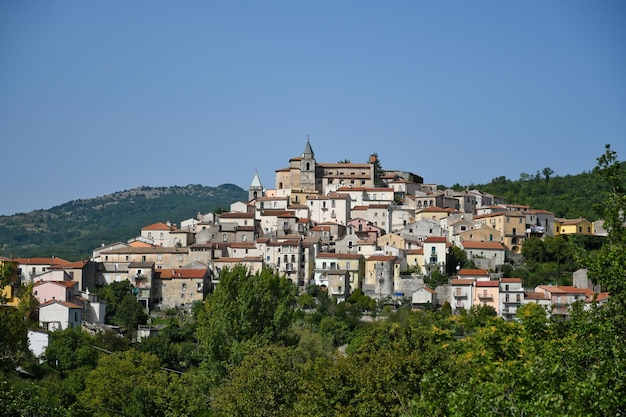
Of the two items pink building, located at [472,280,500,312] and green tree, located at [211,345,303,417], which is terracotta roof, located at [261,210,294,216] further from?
green tree, located at [211,345,303,417]

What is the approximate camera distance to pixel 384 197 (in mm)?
82375

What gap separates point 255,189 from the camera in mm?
90438

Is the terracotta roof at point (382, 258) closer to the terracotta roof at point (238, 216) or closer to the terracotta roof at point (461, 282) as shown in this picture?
the terracotta roof at point (461, 282)

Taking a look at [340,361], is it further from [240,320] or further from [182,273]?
[182,273]

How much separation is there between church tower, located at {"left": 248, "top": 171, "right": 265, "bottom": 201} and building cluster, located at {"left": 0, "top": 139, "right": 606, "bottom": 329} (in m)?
3.49

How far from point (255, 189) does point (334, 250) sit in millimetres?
19076

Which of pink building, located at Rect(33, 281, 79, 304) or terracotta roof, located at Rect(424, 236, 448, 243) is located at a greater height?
terracotta roof, located at Rect(424, 236, 448, 243)

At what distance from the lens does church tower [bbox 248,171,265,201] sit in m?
89.7

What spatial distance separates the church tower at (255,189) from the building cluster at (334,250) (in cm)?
349

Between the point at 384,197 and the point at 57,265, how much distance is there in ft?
91.3

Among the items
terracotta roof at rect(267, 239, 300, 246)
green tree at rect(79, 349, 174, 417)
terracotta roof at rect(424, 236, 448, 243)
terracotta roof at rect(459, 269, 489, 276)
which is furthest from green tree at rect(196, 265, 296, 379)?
terracotta roof at rect(424, 236, 448, 243)

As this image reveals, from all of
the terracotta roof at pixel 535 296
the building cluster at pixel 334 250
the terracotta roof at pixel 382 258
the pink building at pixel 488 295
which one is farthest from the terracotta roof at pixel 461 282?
the terracotta roof at pixel 382 258

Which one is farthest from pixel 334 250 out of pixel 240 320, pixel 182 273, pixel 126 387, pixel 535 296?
pixel 126 387

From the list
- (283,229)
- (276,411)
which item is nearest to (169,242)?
(283,229)
